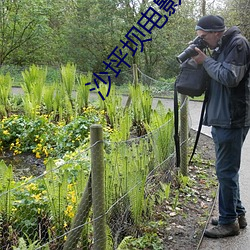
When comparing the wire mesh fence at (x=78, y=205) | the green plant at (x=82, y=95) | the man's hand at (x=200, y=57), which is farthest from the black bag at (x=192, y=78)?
the green plant at (x=82, y=95)

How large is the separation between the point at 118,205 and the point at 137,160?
0.42 m

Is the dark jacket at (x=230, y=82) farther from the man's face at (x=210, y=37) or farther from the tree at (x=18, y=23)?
the tree at (x=18, y=23)

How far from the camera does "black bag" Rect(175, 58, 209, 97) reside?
3.07 metres

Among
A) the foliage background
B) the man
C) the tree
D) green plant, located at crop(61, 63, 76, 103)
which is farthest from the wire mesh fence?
the tree

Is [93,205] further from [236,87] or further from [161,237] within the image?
[236,87]

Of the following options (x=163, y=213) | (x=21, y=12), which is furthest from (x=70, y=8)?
(x=163, y=213)

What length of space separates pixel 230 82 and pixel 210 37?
438 millimetres

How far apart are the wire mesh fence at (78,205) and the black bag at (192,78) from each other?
70 cm

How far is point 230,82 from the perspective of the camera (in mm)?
2781

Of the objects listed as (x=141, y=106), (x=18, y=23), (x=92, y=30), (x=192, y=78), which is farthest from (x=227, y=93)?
(x=18, y=23)

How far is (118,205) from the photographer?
3.08 metres

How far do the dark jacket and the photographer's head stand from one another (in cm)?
7

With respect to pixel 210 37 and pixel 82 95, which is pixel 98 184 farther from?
pixel 82 95

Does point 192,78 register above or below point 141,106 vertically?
above
